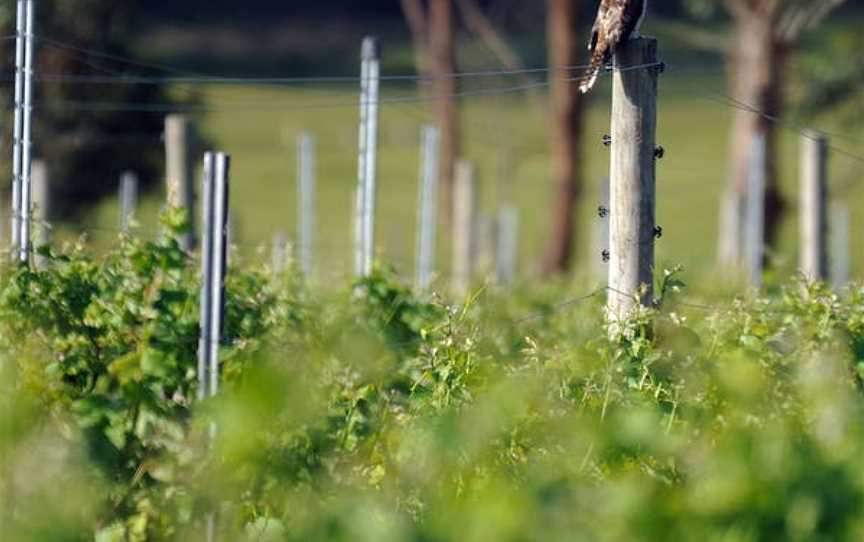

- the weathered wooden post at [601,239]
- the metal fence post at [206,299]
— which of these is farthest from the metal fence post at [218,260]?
the weathered wooden post at [601,239]

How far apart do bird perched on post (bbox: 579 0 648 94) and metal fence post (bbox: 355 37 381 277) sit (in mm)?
3505

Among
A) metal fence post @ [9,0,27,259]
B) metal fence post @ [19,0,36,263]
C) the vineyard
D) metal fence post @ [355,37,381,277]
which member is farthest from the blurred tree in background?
the vineyard

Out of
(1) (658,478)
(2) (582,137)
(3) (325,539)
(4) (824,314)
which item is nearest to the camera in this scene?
(3) (325,539)

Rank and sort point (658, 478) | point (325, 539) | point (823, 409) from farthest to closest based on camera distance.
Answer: point (658, 478)
point (823, 409)
point (325, 539)

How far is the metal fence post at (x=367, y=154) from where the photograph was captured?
38.9 ft

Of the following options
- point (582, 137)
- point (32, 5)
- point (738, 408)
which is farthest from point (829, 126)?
point (738, 408)

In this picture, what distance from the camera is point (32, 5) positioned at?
10.5 meters

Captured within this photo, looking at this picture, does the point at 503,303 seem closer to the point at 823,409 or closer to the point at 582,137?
the point at 823,409

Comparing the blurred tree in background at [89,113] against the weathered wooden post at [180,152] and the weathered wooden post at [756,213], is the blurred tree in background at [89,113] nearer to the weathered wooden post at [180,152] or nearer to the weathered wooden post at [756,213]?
the weathered wooden post at [180,152]

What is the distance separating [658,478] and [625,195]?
2653 millimetres

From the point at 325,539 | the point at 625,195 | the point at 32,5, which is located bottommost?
the point at 325,539

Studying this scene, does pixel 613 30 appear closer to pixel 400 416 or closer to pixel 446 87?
pixel 400 416

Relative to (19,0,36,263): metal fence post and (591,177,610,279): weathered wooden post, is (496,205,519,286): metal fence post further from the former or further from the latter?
(19,0,36,263): metal fence post

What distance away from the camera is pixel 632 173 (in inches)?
328
